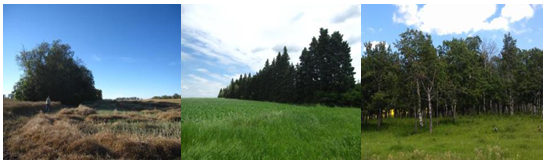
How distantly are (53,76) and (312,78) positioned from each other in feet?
11.4

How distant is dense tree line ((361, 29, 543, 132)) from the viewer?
38.0 feet

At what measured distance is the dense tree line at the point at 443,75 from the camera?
11.6 metres

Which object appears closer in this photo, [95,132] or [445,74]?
[95,132]

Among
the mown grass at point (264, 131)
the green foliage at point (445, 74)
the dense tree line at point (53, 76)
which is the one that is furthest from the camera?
the green foliage at point (445, 74)

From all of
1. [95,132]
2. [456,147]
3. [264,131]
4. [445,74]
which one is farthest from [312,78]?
[445,74]

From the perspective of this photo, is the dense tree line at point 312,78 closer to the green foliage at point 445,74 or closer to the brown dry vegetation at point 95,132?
the brown dry vegetation at point 95,132

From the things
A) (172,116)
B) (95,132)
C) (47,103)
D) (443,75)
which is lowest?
(95,132)

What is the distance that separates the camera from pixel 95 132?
441 centimetres

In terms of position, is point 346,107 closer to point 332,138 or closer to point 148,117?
point 332,138

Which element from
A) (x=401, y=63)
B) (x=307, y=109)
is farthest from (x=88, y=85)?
(x=401, y=63)

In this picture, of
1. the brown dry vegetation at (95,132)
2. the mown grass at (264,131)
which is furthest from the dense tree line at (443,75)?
the brown dry vegetation at (95,132)

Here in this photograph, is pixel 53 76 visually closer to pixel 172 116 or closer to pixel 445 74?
pixel 172 116

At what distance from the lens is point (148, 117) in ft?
15.3

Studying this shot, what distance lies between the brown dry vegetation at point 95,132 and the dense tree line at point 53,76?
141 millimetres
